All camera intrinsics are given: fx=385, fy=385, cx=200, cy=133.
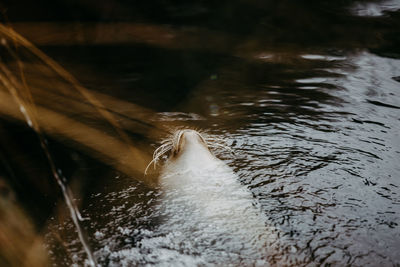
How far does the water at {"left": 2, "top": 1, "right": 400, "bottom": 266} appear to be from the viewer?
2.84 meters

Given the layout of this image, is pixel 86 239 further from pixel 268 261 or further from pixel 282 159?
pixel 282 159

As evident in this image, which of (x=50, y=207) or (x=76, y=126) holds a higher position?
(x=76, y=126)

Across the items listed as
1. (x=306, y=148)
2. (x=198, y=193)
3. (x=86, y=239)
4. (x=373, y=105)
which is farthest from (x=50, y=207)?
(x=373, y=105)

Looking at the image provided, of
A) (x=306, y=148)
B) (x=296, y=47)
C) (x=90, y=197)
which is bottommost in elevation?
(x=90, y=197)

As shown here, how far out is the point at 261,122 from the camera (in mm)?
4887

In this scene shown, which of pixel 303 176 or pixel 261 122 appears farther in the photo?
pixel 261 122

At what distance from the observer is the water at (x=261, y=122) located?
284 centimetres

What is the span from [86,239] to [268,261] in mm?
1346

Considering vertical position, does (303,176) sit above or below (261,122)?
below

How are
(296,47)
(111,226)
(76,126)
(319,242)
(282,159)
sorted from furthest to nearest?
(296,47) → (76,126) → (282,159) → (111,226) → (319,242)

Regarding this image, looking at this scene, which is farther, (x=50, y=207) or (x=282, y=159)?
(x=282, y=159)

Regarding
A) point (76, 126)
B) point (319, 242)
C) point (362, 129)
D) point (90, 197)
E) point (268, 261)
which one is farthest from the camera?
point (76, 126)

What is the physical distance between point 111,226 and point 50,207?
0.69m

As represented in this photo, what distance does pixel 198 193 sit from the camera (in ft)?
10.6
